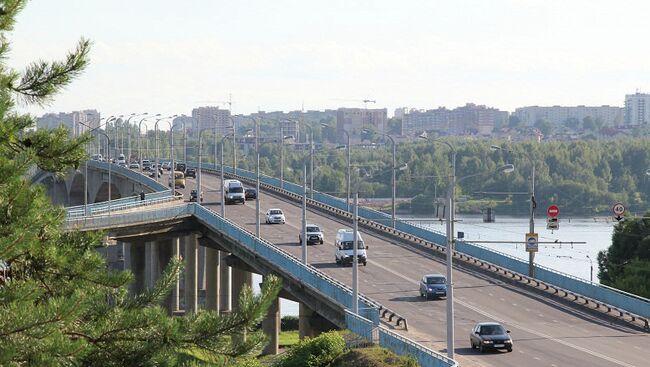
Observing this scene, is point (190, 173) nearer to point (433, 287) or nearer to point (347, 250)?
point (347, 250)

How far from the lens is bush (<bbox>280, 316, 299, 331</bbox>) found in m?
119

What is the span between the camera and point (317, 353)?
4947 centimetres

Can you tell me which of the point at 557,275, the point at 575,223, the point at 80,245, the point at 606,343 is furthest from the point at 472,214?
the point at 80,245

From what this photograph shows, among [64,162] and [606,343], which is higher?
[64,162]

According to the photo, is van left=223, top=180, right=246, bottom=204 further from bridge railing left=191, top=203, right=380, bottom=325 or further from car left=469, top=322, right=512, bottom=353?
car left=469, top=322, right=512, bottom=353

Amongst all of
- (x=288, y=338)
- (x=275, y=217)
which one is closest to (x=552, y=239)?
(x=288, y=338)

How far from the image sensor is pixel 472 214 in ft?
533

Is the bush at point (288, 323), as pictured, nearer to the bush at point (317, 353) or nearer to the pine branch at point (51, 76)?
the bush at point (317, 353)

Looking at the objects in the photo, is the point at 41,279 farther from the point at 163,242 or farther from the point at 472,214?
the point at 472,214

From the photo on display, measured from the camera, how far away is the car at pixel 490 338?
4941cm

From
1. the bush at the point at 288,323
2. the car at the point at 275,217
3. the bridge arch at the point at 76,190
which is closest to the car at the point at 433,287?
the car at the point at 275,217

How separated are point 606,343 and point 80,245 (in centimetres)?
3058

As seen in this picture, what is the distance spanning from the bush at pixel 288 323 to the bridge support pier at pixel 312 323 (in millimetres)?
48888

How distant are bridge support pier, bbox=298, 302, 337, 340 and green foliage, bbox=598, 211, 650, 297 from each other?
973 inches
